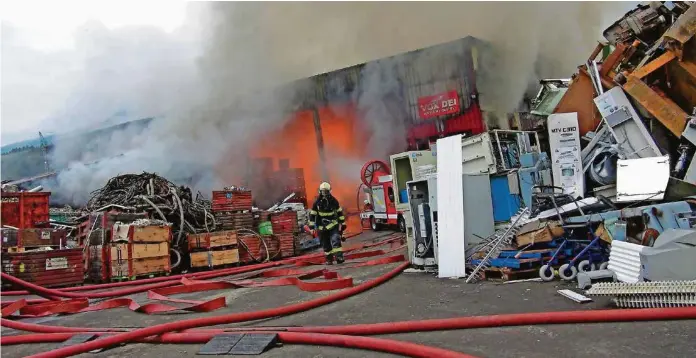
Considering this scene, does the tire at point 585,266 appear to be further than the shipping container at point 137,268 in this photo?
No

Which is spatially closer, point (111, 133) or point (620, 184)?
point (620, 184)

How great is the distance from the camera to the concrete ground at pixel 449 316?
281 centimetres

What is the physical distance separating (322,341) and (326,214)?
4683mm

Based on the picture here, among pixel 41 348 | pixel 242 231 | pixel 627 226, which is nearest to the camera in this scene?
pixel 41 348

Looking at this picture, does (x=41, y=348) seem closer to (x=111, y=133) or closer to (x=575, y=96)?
(x=575, y=96)

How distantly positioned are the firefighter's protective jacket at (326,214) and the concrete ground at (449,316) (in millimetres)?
1496

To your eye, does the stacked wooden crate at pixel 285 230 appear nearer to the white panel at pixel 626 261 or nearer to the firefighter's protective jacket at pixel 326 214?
the firefighter's protective jacket at pixel 326 214

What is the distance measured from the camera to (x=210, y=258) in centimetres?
876

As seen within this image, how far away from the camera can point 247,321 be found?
4012mm

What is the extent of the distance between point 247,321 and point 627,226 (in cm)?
379

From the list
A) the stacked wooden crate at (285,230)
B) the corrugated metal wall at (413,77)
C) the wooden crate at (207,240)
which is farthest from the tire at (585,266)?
the corrugated metal wall at (413,77)

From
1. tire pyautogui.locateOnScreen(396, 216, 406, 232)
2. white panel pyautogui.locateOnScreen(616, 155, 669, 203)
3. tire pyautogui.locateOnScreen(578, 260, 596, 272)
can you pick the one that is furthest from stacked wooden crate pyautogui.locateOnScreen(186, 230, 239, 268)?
white panel pyautogui.locateOnScreen(616, 155, 669, 203)

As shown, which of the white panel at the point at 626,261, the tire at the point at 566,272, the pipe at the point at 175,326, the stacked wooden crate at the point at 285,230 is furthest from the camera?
the stacked wooden crate at the point at 285,230

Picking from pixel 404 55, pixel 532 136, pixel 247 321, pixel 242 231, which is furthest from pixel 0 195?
pixel 404 55
